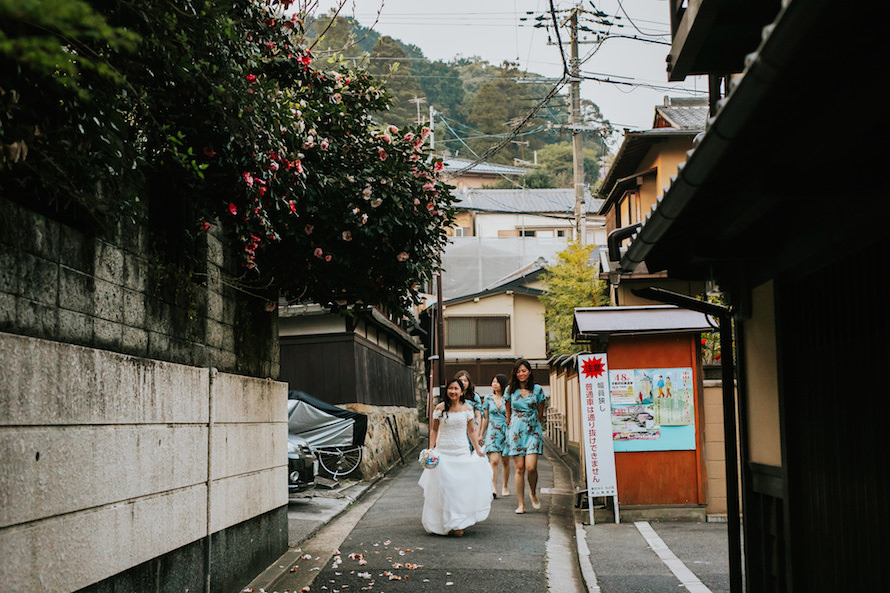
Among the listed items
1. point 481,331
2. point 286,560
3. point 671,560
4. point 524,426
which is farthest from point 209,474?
point 481,331

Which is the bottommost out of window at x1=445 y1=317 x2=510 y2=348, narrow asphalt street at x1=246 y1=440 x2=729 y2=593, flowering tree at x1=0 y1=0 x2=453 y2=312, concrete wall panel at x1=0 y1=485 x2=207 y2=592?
narrow asphalt street at x1=246 y1=440 x2=729 y2=593

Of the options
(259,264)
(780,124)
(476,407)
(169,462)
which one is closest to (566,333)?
(476,407)

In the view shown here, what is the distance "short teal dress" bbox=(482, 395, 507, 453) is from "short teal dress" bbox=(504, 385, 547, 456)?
2.00 ft

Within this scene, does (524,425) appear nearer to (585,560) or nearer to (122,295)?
(585,560)

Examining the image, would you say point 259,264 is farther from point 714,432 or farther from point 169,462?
point 714,432

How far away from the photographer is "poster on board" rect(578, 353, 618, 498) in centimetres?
1211

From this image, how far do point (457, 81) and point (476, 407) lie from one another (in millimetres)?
66385

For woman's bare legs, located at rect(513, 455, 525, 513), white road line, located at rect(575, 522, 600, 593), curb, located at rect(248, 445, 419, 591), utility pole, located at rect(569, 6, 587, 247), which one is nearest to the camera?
white road line, located at rect(575, 522, 600, 593)

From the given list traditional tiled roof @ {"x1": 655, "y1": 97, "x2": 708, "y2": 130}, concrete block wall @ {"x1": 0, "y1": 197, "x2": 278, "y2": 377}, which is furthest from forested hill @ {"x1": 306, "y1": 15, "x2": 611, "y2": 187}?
concrete block wall @ {"x1": 0, "y1": 197, "x2": 278, "y2": 377}

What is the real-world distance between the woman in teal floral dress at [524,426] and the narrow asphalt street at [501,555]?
1.73ft

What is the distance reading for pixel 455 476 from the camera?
1184cm

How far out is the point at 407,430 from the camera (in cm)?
2905

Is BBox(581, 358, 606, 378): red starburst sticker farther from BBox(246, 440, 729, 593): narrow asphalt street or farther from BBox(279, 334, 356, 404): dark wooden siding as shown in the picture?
BBox(279, 334, 356, 404): dark wooden siding

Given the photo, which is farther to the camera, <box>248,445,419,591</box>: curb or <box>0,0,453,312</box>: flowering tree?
<box>248,445,419,591</box>: curb
